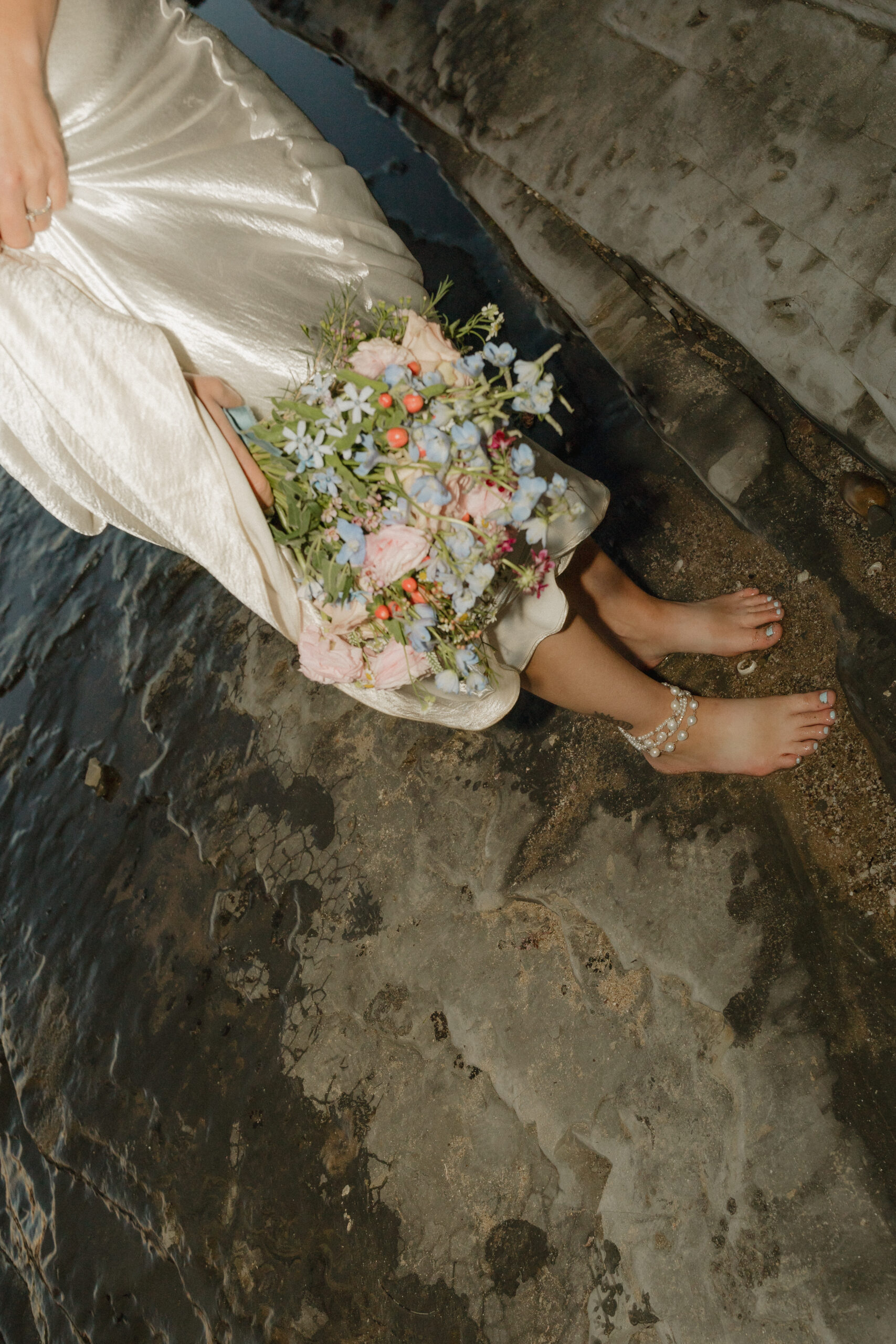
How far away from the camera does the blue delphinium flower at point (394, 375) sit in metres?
1.10

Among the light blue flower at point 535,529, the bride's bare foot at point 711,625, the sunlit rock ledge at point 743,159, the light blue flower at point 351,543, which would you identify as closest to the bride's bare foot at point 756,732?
the bride's bare foot at point 711,625

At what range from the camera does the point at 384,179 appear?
4.18m

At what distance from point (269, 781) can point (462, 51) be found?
351cm

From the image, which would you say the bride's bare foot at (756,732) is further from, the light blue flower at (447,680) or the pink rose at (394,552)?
the pink rose at (394,552)

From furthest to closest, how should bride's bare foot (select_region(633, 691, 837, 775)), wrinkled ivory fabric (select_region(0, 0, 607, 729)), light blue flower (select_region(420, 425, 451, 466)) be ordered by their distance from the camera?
1. bride's bare foot (select_region(633, 691, 837, 775))
2. wrinkled ivory fabric (select_region(0, 0, 607, 729))
3. light blue flower (select_region(420, 425, 451, 466))

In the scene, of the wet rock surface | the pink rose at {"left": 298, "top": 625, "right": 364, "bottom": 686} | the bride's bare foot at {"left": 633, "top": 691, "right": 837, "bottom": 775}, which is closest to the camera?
the pink rose at {"left": 298, "top": 625, "right": 364, "bottom": 686}

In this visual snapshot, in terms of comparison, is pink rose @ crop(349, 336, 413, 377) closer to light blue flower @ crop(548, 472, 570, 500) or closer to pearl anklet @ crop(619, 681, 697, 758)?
light blue flower @ crop(548, 472, 570, 500)

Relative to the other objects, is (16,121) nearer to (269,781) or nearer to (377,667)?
(377,667)

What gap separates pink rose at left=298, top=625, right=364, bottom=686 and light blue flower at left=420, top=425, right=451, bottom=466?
32cm

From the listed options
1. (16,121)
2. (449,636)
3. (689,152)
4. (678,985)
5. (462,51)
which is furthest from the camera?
(462,51)

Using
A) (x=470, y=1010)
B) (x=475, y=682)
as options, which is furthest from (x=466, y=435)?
(x=470, y=1010)

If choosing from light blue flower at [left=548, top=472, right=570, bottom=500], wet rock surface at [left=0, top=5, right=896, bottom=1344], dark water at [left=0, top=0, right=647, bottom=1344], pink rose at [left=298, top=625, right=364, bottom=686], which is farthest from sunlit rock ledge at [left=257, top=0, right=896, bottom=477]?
pink rose at [left=298, top=625, right=364, bottom=686]

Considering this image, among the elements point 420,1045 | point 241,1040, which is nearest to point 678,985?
point 420,1045

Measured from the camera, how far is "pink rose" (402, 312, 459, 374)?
1194 mm
